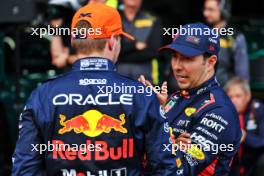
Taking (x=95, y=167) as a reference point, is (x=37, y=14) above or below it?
above

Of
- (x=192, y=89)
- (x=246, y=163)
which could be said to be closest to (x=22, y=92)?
(x=246, y=163)

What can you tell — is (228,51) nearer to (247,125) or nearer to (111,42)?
(247,125)

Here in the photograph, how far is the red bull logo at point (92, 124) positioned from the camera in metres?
3.09

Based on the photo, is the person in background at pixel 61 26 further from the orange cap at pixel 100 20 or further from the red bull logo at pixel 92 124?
the red bull logo at pixel 92 124

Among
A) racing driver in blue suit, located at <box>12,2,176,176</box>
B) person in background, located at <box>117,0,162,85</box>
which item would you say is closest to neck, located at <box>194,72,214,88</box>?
racing driver in blue suit, located at <box>12,2,176,176</box>

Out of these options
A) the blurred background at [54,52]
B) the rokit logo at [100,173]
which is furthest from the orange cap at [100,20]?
the blurred background at [54,52]

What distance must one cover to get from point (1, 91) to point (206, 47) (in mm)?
3374

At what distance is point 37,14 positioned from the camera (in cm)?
678

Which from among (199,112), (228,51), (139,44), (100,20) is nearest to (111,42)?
(100,20)

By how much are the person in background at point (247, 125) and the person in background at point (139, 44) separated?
87 centimetres

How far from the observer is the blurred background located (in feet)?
20.9

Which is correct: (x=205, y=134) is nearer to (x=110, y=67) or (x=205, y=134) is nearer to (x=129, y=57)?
(x=110, y=67)

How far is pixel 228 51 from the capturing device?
638 cm

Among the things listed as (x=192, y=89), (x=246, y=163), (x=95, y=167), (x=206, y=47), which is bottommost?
(x=246, y=163)
